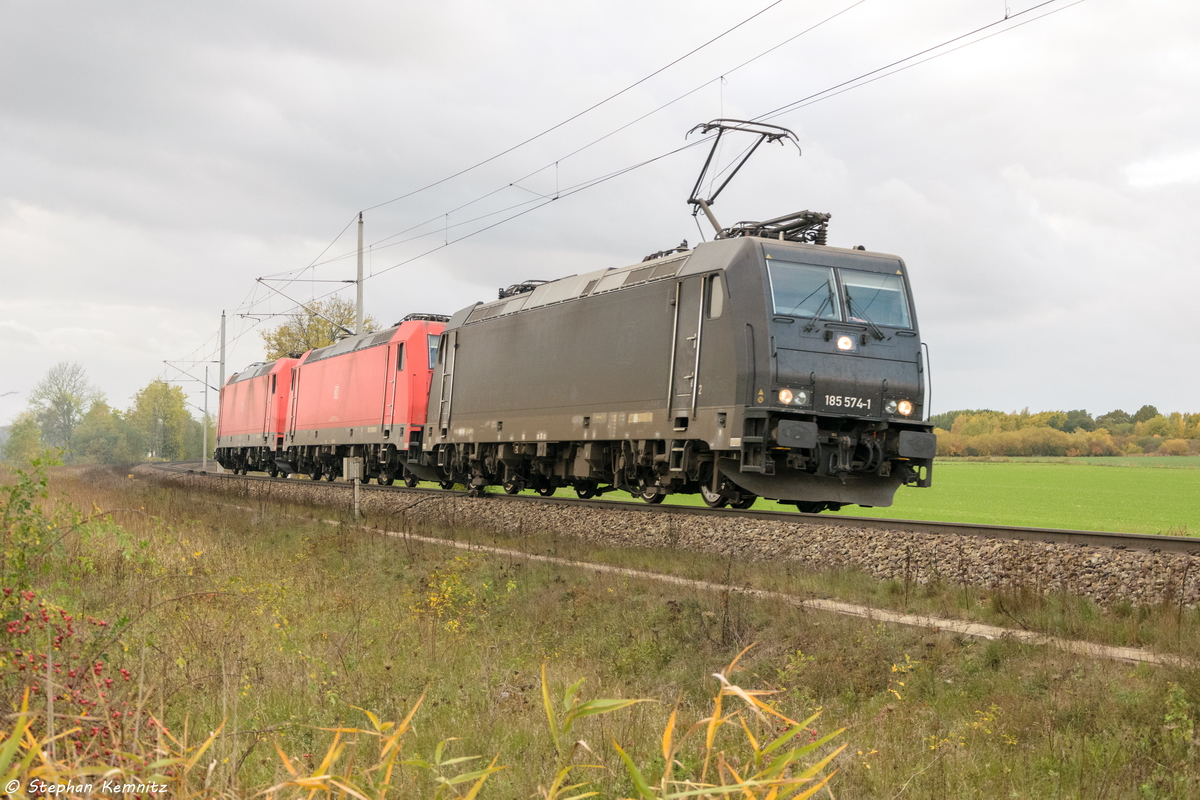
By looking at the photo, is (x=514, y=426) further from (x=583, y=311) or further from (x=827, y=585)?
(x=827, y=585)

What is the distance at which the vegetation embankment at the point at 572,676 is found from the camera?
4992mm

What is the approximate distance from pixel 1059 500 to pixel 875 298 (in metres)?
22.5

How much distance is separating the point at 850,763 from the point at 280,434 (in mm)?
35254

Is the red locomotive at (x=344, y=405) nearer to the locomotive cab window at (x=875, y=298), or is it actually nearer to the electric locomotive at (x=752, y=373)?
the electric locomotive at (x=752, y=373)

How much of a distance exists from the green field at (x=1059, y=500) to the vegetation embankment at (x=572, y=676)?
900 centimetres

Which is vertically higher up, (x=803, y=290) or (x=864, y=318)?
(x=803, y=290)

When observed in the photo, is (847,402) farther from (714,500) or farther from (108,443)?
(108,443)

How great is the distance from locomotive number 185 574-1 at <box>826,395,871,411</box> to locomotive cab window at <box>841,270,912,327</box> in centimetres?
120

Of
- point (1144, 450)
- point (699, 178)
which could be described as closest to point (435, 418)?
point (699, 178)

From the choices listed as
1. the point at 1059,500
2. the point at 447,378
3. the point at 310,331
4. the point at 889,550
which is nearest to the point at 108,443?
the point at 310,331

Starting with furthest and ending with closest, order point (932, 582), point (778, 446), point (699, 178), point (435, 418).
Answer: point (435, 418) → point (699, 178) → point (778, 446) → point (932, 582)

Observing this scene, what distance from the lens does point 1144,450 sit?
256 feet

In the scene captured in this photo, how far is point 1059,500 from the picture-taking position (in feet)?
111

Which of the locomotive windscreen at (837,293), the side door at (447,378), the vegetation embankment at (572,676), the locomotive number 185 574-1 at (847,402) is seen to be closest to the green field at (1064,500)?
the locomotive number 185 574-1 at (847,402)
